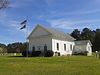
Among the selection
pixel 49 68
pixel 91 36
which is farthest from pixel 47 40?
pixel 91 36

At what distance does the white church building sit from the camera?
58.6 metres

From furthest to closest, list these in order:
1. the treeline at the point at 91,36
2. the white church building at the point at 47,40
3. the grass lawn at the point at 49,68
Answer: the treeline at the point at 91,36 < the white church building at the point at 47,40 < the grass lawn at the point at 49,68

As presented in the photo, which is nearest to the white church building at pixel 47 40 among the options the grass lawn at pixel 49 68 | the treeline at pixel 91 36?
the grass lawn at pixel 49 68

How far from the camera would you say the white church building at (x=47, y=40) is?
58625 millimetres

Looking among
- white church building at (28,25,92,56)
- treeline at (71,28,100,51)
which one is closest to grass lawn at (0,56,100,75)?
white church building at (28,25,92,56)

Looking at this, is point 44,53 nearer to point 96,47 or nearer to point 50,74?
point 50,74

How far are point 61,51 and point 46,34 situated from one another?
20.2 feet

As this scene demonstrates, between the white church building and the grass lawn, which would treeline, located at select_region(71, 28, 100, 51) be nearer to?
the white church building

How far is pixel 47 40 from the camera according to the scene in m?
58.8

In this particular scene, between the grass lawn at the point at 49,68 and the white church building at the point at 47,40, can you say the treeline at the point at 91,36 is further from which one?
the grass lawn at the point at 49,68

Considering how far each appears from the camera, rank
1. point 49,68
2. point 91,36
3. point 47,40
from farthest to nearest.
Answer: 1. point 91,36
2. point 47,40
3. point 49,68

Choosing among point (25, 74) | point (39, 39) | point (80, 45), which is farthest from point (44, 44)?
point (25, 74)

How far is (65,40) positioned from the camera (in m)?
63.9

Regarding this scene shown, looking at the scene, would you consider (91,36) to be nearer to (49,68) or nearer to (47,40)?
(47,40)
